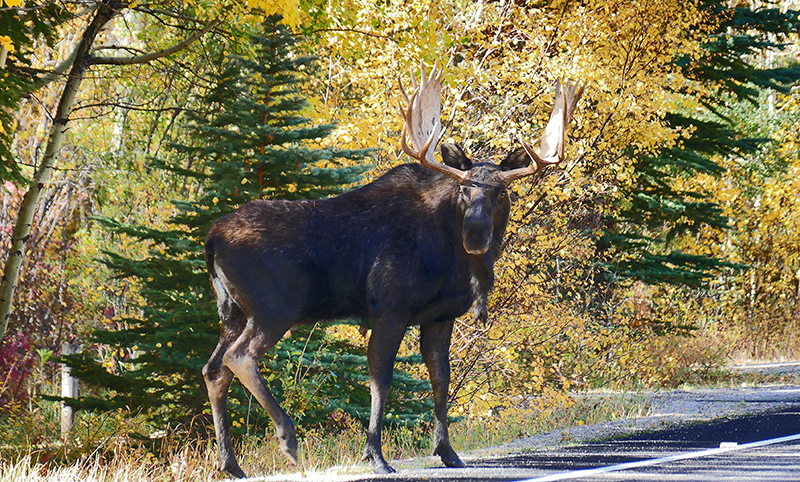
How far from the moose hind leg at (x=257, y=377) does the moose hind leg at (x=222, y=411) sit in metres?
0.22

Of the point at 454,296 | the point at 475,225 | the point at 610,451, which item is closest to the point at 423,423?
the point at 610,451

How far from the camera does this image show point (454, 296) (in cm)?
642

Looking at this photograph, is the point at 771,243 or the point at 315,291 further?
the point at 771,243

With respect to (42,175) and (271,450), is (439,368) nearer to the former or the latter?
(271,450)

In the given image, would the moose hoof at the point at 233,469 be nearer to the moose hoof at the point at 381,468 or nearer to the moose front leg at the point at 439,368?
the moose hoof at the point at 381,468

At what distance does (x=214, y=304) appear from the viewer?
8.52 metres

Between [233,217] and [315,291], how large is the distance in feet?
2.67

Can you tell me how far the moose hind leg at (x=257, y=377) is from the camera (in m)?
5.71

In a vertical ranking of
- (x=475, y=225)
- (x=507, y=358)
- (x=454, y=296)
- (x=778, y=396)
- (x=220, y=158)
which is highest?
(x=220, y=158)

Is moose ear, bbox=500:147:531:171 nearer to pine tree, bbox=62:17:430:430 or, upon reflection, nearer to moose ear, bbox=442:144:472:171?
moose ear, bbox=442:144:472:171

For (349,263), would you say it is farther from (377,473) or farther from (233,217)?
(377,473)

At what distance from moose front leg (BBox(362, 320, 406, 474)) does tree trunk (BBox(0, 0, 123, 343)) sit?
4102 mm

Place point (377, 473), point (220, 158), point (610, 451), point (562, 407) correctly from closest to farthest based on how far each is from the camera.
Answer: point (377, 473) < point (610, 451) < point (220, 158) < point (562, 407)

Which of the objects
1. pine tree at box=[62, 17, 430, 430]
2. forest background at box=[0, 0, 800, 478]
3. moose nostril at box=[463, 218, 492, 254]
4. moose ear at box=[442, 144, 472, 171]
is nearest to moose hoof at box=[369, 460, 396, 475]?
moose nostril at box=[463, 218, 492, 254]
